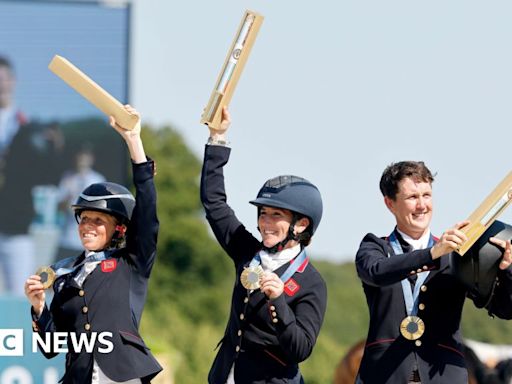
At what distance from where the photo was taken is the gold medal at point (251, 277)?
8164 mm

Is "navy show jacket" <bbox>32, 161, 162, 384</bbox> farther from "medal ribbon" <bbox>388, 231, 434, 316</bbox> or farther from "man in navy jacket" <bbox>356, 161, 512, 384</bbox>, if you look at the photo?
"medal ribbon" <bbox>388, 231, 434, 316</bbox>

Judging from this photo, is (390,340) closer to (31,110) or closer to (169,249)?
(31,110)

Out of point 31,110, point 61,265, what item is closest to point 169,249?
point 31,110

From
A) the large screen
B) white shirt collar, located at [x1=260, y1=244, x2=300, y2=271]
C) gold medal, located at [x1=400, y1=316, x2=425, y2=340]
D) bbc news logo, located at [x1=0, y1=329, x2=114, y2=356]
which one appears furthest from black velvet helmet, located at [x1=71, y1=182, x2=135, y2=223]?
the large screen

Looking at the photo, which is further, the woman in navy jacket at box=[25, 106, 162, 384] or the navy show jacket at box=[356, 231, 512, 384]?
the woman in navy jacket at box=[25, 106, 162, 384]

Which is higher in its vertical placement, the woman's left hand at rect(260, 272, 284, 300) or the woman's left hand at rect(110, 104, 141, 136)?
the woman's left hand at rect(110, 104, 141, 136)

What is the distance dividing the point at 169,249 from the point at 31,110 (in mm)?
34300

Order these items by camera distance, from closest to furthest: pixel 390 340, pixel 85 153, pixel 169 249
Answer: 1. pixel 390 340
2. pixel 85 153
3. pixel 169 249

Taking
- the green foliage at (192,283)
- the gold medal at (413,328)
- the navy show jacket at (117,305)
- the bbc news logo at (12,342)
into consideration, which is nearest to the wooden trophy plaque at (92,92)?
the navy show jacket at (117,305)

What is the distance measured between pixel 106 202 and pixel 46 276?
550mm

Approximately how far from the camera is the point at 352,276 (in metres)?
60.3

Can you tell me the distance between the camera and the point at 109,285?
341 inches

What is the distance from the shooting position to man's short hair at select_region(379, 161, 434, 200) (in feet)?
27.9

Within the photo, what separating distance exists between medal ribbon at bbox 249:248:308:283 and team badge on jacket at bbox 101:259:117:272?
2.68 ft
